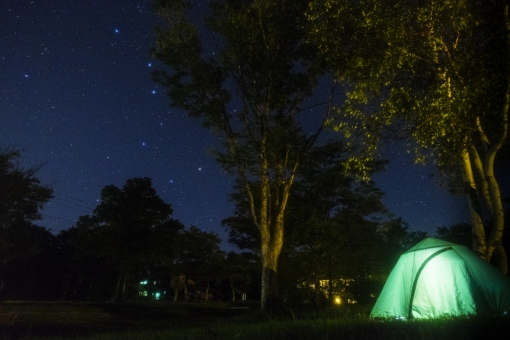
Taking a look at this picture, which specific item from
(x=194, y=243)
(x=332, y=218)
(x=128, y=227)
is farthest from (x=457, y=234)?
(x=194, y=243)

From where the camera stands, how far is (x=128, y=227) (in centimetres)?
3650

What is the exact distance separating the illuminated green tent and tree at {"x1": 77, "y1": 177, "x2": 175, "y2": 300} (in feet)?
90.7

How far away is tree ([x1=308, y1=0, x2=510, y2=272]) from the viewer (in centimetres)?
1026

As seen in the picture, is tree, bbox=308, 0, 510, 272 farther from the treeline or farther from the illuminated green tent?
the treeline

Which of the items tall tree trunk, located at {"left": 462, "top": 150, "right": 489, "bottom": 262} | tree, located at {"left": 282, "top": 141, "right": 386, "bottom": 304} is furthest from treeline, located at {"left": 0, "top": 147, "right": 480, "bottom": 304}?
tall tree trunk, located at {"left": 462, "top": 150, "right": 489, "bottom": 262}

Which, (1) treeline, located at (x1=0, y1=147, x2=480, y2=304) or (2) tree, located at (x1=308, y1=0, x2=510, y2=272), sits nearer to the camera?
(2) tree, located at (x1=308, y1=0, x2=510, y2=272)

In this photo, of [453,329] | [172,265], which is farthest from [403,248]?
[172,265]

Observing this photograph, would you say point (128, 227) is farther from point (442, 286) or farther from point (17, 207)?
point (442, 286)

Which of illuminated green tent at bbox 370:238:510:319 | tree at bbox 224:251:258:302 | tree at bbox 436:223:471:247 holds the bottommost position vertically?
illuminated green tent at bbox 370:238:510:319

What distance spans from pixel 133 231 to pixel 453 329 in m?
32.6

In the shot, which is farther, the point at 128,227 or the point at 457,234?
the point at 128,227

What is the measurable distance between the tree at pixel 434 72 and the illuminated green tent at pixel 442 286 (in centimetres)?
135

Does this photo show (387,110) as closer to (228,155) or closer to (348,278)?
(228,155)

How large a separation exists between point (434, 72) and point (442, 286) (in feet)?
17.0
